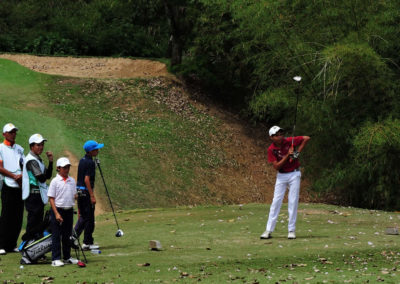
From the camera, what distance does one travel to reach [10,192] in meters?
10.1

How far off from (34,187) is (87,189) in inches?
32.4

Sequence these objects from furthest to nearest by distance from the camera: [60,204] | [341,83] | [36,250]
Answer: [341,83]
[36,250]
[60,204]

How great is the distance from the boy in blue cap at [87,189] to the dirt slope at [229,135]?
13.8m

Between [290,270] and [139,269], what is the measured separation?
1.88 m

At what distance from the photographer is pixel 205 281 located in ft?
25.3

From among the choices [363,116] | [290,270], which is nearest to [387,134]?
[363,116]

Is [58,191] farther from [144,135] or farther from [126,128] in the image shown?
[126,128]

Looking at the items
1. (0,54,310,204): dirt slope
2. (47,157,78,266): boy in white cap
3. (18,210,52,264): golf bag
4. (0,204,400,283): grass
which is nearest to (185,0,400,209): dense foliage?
(0,54,310,204): dirt slope

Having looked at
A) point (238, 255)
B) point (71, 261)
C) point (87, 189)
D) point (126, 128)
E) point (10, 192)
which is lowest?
point (71, 261)

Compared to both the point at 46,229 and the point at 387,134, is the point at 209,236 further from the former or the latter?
the point at 387,134

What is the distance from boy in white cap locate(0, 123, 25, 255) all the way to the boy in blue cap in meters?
0.89

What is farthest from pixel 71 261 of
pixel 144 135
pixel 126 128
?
pixel 126 128

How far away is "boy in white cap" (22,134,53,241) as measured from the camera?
9320 millimetres

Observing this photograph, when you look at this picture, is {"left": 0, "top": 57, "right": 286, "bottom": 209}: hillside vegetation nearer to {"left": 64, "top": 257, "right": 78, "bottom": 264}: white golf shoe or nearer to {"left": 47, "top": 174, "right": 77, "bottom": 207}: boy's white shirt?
{"left": 64, "top": 257, "right": 78, "bottom": 264}: white golf shoe
